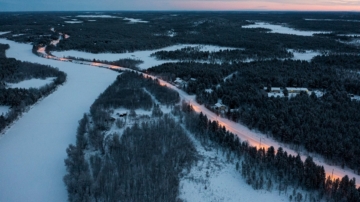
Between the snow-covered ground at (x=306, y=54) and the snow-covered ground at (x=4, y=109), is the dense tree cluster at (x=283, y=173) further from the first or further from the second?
the snow-covered ground at (x=306, y=54)

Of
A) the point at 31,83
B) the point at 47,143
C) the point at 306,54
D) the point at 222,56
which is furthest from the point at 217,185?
the point at 306,54

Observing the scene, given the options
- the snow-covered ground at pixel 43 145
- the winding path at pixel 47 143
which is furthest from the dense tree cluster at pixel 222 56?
the snow-covered ground at pixel 43 145

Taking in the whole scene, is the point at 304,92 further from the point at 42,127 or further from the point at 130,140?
the point at 42,127

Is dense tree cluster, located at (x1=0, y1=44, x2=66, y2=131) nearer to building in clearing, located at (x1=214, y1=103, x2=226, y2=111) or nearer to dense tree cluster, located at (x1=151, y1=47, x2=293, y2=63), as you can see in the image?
building in clearing, located at (x1=214, y1=103, x2=226, y2=111)

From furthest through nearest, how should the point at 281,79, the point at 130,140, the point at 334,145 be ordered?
the point at 281,79, the point at 130,140, the point at 334,145

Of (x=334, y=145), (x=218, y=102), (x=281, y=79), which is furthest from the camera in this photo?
(x=281, y=79)

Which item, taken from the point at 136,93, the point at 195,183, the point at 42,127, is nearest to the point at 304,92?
the point at 136,93

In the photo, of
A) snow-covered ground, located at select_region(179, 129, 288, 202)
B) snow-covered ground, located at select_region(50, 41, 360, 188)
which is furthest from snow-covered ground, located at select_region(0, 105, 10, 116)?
snow-covered ground, located at select_region(179, 129, 288, 202)
